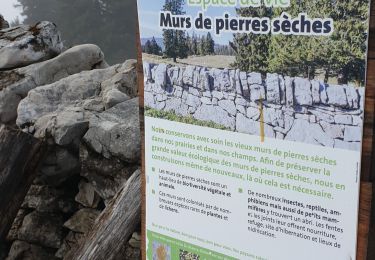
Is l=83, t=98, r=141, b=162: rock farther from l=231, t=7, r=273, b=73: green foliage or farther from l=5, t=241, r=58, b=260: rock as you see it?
l=231, t=7, r=273, b=73: green foliage

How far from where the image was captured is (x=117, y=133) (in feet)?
15.3

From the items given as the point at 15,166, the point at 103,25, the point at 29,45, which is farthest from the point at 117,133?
the point at 103,25

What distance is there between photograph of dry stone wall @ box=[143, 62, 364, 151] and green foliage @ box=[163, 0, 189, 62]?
7 cm

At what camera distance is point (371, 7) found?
211cm

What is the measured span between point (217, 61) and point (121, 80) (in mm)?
3110

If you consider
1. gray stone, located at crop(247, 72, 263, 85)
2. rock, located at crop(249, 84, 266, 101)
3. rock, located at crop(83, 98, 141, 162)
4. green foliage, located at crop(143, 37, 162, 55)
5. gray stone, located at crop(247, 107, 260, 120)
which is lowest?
rock, located at crop(83, 98, 141, 162)

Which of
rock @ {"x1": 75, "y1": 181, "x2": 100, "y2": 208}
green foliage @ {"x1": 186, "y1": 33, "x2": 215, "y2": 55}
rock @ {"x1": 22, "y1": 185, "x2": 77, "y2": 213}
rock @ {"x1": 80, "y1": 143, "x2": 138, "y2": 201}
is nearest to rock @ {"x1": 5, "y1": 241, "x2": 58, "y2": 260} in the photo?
rock @ {"x1": 22, "y1": 185, "x2": 77, "y2": 213}

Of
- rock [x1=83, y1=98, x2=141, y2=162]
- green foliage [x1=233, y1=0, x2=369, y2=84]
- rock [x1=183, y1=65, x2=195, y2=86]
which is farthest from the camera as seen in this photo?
rock [x1=83, y1=98, x2=141, y2=162]

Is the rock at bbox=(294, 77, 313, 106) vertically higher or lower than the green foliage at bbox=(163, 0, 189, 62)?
lower

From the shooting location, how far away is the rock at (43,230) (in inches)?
210

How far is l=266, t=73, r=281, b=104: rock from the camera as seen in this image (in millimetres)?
2403

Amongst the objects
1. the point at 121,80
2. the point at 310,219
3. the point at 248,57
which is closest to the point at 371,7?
the point at 248,57

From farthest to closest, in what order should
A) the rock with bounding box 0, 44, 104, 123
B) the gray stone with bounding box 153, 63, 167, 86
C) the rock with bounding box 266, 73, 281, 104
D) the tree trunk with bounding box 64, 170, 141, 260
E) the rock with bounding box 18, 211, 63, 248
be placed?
the rock with bounding box 0, 44, 104, 123 < the rock with bounding box 18, 211, 63, 248 < the tree trunk with bounding box 64, 170, 141, 260 < the gray stone with bounding box 153, 63, 167, 86 < the rock with bounding box 266, 73, 281, 104

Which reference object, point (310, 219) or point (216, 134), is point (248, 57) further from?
point (310, 219)
